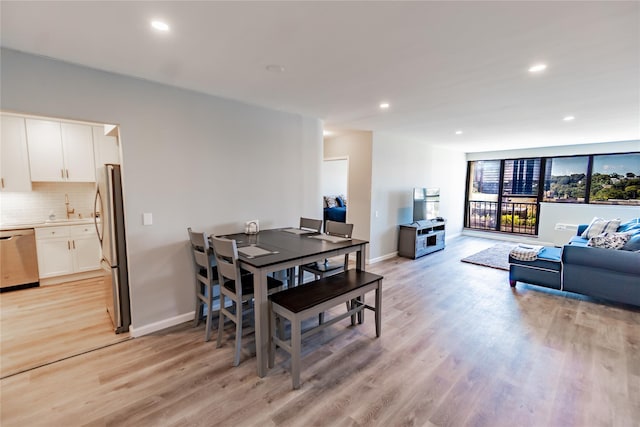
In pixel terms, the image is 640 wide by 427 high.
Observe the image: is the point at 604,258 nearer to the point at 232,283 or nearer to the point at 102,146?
the point at 232,283

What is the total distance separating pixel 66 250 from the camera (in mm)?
4207

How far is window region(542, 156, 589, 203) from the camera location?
6.82 metres

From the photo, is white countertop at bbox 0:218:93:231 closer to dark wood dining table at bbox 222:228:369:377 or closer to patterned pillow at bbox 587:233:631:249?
dark wood dining table at bbox 222:228:369:377

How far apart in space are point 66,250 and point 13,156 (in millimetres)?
1422

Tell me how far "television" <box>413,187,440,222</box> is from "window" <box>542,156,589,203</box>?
3290mm

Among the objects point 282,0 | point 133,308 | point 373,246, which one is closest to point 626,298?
point 373,246

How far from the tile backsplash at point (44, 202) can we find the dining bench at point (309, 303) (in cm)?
414

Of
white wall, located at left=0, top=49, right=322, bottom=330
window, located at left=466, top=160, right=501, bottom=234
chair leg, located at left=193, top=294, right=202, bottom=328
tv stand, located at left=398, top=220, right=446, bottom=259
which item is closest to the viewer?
white wall, located at left=0, top=49, right=322, bottom=330

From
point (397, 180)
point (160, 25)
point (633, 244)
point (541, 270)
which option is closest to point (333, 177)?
point (397, 180)

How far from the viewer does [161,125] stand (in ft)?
9.28

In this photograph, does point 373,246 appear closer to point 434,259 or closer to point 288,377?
point 434,259

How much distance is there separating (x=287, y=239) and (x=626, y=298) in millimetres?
4076

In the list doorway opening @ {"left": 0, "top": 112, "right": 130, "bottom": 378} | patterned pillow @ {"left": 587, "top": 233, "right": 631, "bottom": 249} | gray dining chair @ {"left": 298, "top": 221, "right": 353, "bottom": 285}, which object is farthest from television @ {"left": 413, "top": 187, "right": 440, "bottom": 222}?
doorway opening @ {"left": 0, "top": 112, "right": 130, "bottom": 378}

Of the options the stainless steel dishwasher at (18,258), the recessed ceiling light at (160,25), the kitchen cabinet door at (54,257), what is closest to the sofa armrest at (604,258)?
the recessed ceiling light at (160,25)
